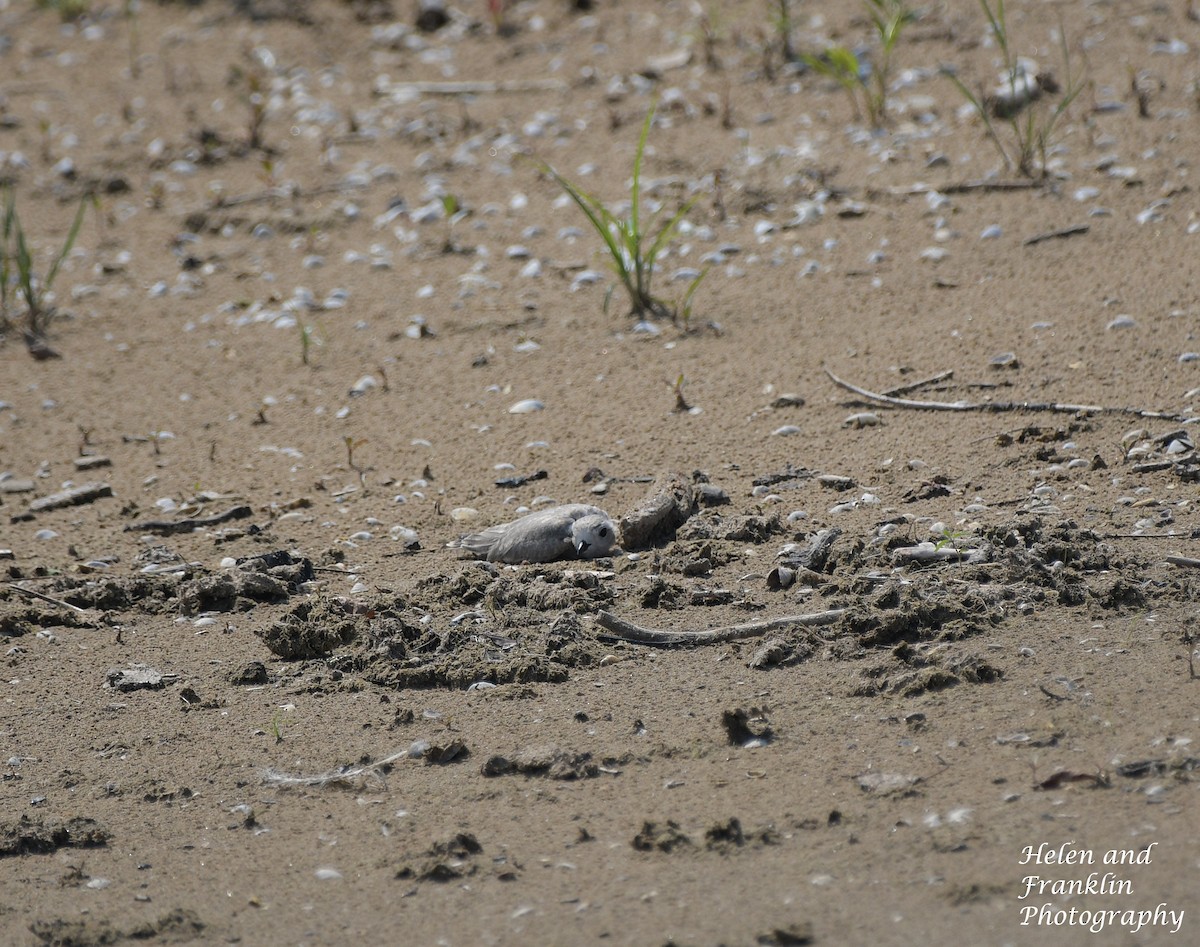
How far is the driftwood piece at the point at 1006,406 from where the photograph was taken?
4.00m

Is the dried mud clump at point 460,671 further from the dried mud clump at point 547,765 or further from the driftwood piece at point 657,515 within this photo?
the driftwood piece at point 657,515

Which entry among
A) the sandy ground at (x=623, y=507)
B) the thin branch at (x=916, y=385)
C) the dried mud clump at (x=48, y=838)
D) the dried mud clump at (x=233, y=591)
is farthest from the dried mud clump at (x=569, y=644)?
the thin branch at (x=916, y=385)

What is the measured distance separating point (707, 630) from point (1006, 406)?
157cm

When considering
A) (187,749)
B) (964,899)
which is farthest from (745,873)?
(187,749)

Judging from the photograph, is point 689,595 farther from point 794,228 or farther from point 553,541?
point 794,228

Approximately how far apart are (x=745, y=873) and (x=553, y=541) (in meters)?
1.57

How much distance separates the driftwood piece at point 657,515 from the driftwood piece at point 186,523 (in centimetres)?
143

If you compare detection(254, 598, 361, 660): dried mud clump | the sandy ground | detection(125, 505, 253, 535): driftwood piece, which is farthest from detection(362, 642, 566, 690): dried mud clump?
detection(125, 505, 253, 535): driftwood piece

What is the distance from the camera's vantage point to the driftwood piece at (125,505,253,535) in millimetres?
4367

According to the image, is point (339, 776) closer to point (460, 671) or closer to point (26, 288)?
point (460, 671)

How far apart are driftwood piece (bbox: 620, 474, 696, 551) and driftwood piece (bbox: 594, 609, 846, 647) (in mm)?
511

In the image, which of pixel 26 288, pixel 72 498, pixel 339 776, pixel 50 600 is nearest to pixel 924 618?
pixel 339 776

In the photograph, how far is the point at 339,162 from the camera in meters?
7.71

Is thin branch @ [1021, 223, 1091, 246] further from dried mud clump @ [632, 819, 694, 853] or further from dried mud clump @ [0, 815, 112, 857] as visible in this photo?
dried mud clump @ [0, 815, 112, 857]
